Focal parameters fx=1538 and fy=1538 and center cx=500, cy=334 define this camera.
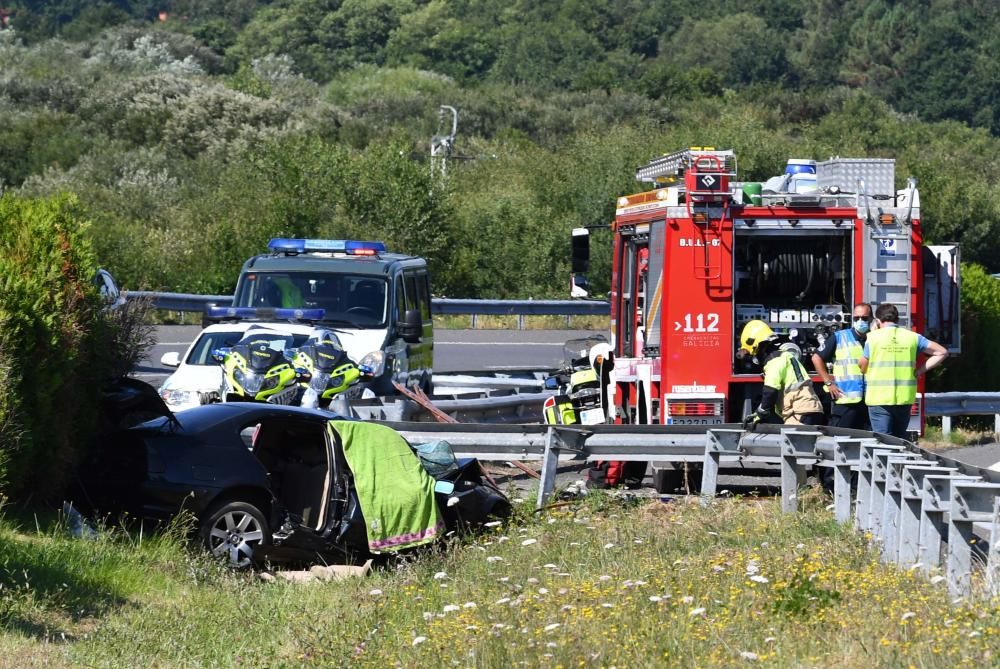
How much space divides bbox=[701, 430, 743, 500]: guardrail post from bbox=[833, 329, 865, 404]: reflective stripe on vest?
56.0 inches

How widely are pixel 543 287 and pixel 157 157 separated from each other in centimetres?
2560

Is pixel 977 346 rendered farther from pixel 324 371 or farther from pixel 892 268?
pixel 324 371

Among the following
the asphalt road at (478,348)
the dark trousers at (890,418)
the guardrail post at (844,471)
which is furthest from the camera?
the asphalt road at (478,348)

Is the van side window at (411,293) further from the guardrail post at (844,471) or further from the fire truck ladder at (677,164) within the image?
the guardrail post at (844,471)

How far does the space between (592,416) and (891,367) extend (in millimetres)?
3541

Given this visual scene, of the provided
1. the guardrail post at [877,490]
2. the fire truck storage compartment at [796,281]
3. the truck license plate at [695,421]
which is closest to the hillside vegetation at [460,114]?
the truck license plate at [695,421]

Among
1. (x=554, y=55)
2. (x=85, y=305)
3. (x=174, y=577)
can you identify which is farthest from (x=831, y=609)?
(x=554, y=55)

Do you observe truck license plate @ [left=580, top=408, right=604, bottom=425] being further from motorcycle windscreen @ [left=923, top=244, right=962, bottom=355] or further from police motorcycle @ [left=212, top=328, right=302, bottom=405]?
motorcycle windscreen @ [left=923, top=244, right=962, bottom=355]

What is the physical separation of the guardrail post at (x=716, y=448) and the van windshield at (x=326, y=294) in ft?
16.3

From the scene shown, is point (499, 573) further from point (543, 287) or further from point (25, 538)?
point (543, 287)

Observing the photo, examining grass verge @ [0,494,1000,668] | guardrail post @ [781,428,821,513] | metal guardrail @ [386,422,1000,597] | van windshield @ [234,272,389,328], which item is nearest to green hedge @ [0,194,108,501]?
grass verge @ [0,494,1000,668]

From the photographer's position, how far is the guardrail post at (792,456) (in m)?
11.4

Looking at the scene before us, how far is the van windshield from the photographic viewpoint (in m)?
16.0

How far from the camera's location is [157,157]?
199 ft
